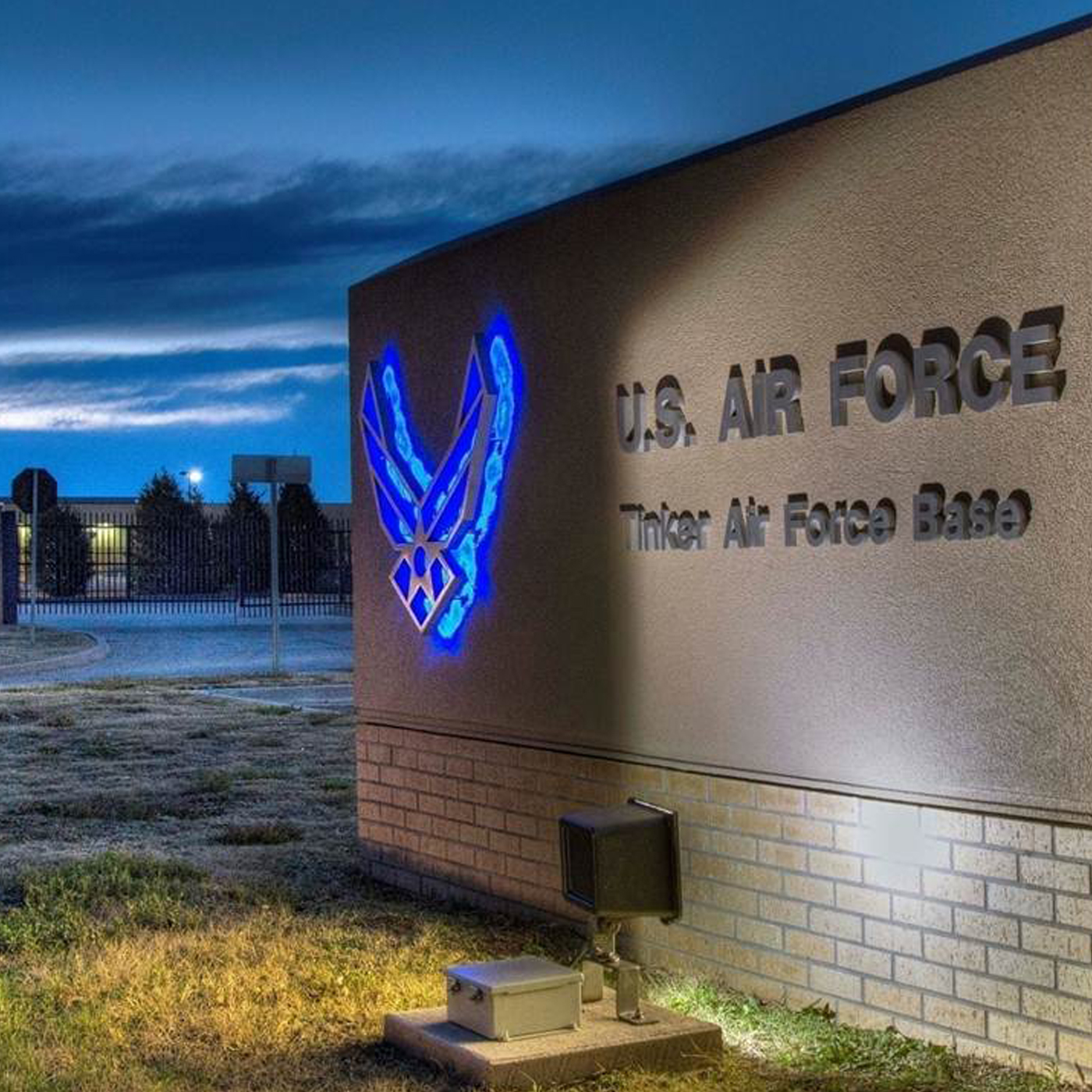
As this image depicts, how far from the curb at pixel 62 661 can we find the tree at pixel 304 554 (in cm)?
2126

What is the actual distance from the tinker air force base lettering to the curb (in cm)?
2012

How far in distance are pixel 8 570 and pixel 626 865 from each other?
3483 cm

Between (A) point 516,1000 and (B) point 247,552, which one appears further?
(B) point 247,552

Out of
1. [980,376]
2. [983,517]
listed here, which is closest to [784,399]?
[980,376]

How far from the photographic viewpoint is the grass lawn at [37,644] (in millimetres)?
29109

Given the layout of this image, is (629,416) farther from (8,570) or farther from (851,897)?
(8,570)

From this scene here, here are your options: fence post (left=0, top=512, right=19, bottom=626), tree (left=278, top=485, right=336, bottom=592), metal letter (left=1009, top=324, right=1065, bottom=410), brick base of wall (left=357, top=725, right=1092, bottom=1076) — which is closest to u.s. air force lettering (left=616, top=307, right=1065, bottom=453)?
metal letter (left=1009, top=324, right=1065, bottom=410)

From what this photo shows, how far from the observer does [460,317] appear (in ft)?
30.5

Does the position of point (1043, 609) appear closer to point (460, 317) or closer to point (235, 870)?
point (460, 317)

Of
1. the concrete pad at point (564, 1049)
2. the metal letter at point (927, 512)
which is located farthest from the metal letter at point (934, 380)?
the concrete pad at point (564, 1049)

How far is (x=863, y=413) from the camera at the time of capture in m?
6.70

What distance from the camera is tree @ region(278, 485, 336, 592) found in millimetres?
54719

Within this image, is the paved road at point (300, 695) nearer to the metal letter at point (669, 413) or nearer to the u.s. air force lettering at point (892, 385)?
the metal letter at point (669, 413)

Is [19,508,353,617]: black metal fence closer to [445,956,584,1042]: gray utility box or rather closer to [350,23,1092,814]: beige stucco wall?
[350,23,1092,814]: beige stucco wall
